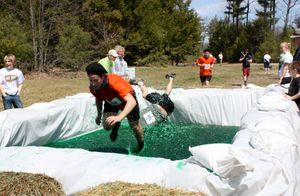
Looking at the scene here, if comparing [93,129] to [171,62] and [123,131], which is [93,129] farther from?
[171,62]

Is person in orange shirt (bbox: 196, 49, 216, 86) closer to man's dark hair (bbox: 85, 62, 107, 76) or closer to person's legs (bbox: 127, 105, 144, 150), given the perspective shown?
person's legs (bbox: 127, 105, 144, 150)

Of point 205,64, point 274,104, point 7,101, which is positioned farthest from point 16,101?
point 205,64

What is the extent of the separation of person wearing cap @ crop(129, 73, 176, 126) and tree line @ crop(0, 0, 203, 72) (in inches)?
494

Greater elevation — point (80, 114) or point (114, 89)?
point (114, 89)

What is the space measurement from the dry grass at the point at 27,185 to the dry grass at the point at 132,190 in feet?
0.70

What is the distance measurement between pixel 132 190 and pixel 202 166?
69cm

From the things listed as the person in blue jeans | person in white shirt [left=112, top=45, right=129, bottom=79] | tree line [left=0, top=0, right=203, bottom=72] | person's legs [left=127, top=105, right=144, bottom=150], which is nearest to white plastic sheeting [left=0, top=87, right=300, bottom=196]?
person's legs [left=127, top=105, right=144, bottom=150]

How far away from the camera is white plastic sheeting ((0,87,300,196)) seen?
119 inches

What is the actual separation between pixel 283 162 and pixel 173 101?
5209 millimetres

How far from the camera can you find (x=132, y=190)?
114 inches

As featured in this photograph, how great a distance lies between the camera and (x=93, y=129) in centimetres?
786

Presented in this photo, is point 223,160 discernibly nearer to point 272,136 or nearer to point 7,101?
point 272,136

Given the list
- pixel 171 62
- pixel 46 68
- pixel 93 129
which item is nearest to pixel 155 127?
pixel 93 129

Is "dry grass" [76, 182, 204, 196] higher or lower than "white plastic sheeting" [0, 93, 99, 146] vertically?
higher
